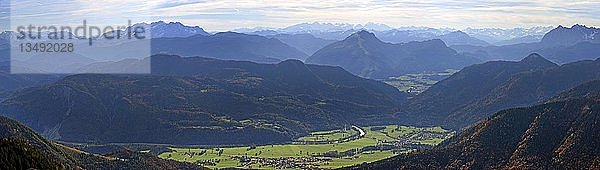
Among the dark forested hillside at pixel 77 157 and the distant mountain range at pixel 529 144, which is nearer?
the dark forested hillside at pixel 77 157

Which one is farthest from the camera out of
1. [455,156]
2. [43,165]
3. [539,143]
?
[455,156]

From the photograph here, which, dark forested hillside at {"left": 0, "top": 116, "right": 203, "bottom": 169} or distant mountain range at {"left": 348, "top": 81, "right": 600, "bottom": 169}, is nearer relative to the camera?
dark forested hillside at {"left": 0, "top": 116, "right": 203, "bottom": 169}

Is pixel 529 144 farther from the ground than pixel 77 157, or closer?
farther from the ground

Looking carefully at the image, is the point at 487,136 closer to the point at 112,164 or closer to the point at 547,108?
the point at 547,108

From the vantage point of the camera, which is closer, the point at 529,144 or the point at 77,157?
the point at 529,144

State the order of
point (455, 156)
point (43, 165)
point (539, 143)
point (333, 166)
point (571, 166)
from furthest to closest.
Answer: point (333, 166)
point (455, 156)
point (539, 143)
point (571, 166)
point (43, 165)

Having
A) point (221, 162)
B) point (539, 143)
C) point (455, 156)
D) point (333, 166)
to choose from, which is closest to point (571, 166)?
point (539, 143)

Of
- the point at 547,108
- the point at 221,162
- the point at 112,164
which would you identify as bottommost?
the point at 221,162

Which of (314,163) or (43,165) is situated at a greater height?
(43,165)
